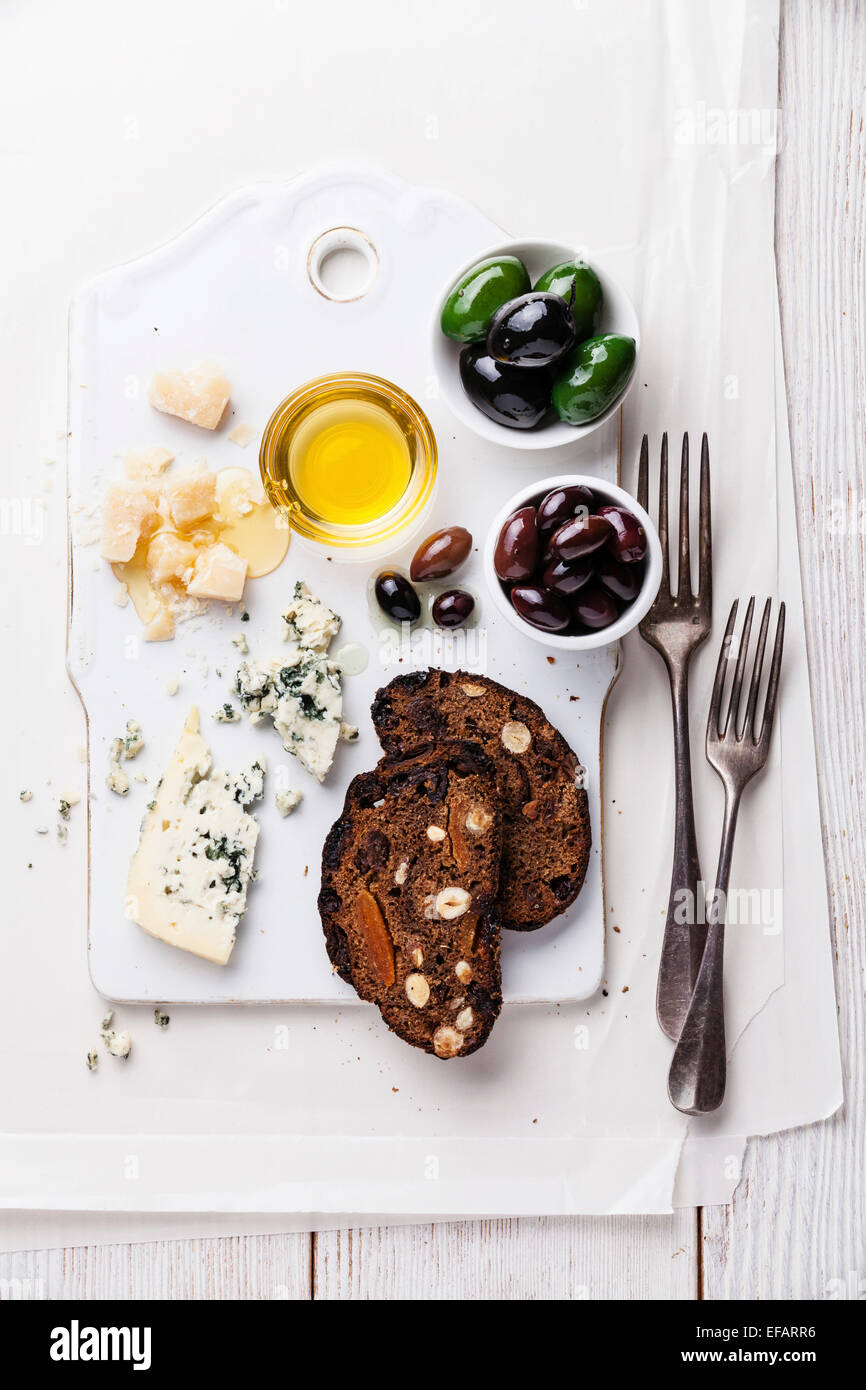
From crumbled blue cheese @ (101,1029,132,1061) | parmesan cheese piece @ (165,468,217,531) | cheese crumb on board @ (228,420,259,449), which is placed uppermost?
cheese crumb on board @ (228,420,259,449)

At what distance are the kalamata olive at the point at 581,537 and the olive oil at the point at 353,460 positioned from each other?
0.31 metres

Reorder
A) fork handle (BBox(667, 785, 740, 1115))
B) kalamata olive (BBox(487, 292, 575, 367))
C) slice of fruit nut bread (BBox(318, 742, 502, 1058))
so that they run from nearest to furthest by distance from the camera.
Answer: kalamata olive (BBox(487, 292, 575, 367)) → slice of fruit nut bread (BBox(318, 742, 502, 1058)) → fork handle (BBox(667, 785, 740, 1115))

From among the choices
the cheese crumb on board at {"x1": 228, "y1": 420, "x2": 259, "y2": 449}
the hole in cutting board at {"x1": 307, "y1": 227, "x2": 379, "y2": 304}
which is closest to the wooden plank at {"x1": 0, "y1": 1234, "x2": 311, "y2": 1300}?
the cheese crumb on board at {"x1": 228, "y1": 420, "x2": 259, "y2": 449}

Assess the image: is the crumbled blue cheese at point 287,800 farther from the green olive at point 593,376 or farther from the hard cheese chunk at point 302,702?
the green olive at point 593,376

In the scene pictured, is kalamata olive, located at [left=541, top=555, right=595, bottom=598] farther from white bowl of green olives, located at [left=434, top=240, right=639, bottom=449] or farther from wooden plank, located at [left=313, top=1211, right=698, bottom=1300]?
wooden plank, located at [left=313, top=1211, right=698, bottom=1300]

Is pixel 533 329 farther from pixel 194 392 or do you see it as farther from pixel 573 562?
pixel 194 392

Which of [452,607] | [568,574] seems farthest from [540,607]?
[452,607]

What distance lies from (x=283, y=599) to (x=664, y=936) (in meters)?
0.79

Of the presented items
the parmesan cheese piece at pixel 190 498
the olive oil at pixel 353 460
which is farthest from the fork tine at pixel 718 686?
the parmesan cheese piece at pixel 190 498

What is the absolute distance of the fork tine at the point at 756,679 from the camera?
1.62 meters

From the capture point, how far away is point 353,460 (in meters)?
1.61

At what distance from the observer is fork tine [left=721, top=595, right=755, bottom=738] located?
1617mm

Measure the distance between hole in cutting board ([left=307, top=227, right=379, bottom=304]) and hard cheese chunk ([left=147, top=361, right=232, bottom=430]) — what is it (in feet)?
0.72

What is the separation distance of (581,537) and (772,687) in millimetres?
444
